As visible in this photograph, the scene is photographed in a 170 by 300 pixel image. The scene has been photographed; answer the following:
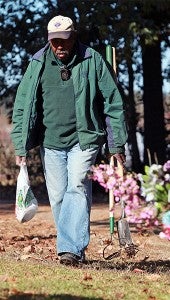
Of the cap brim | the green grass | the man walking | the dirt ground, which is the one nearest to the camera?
the green grass

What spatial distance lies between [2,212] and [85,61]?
8470mm

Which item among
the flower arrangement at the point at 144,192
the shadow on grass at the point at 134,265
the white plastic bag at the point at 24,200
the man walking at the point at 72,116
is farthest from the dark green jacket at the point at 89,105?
the flower arrangement at the point at 144,192

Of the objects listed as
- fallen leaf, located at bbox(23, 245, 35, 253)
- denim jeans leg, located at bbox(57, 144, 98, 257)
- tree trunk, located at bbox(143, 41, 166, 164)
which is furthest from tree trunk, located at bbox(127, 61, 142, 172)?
denim jeans leg, located at bbox(57, 144, 98, 257)

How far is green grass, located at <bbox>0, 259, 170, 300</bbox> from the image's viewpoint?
5348 millimetres

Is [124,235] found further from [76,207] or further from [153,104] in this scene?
[153,104]

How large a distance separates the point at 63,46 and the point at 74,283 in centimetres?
206

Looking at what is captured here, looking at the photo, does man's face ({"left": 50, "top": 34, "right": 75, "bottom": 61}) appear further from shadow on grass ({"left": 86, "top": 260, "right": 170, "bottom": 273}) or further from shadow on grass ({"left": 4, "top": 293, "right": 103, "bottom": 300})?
shadow on grass ({"left": 4, "top": 293, "right": 103, "bottom": 300})

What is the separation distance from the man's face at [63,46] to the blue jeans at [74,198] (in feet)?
2.46

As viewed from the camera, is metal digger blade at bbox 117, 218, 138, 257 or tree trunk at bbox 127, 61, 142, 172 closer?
metal digger blade at bbox 117, 218, 138, 257

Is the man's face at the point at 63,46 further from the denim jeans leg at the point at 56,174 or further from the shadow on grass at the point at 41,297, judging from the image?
the shadow on grass at the point at 41,297

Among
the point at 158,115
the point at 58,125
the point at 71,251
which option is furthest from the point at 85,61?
the point at 158,115

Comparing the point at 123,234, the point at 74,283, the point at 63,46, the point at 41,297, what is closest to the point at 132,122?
the point at 123,234

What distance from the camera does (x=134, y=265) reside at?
25.4 feet

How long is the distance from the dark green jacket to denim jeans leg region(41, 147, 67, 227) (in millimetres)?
181
